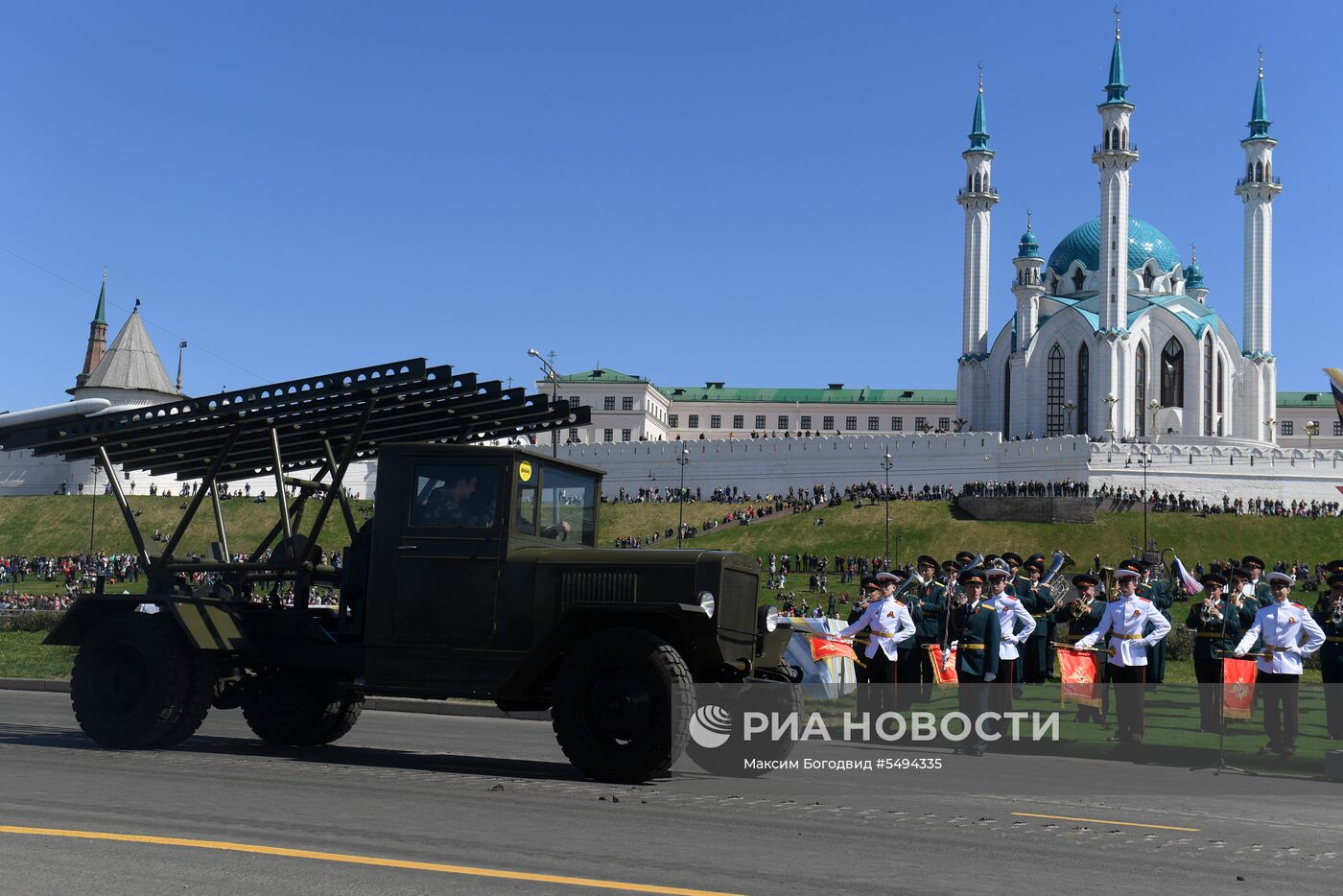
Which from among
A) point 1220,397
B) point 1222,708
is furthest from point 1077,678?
point 1220,397

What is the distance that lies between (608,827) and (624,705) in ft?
6.33

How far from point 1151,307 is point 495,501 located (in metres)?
109

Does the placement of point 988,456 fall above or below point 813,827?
above

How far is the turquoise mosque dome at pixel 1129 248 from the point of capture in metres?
123

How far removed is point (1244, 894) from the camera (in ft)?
22.4

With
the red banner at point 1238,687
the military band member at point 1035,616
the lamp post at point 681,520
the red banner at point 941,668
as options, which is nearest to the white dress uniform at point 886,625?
the red banner at point 941,668

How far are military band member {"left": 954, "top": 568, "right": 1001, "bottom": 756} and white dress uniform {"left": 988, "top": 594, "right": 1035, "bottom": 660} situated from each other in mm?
704

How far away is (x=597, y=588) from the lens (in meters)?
10.7

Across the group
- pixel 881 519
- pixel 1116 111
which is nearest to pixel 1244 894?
pixel 881 519

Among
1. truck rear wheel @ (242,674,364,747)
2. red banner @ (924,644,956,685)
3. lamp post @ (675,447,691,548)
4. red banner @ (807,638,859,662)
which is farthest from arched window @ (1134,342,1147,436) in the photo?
truck rear wheel @ (242,674,364,747)

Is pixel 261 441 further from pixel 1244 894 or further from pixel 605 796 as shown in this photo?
pixel 1244 894

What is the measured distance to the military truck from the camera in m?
10.4

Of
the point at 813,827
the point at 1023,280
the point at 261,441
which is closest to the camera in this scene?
the point at 813,827

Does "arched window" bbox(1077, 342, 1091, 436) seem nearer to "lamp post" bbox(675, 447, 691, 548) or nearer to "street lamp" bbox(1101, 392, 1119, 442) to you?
"street lamp" bbox(1101, 392, 1119, 442)
